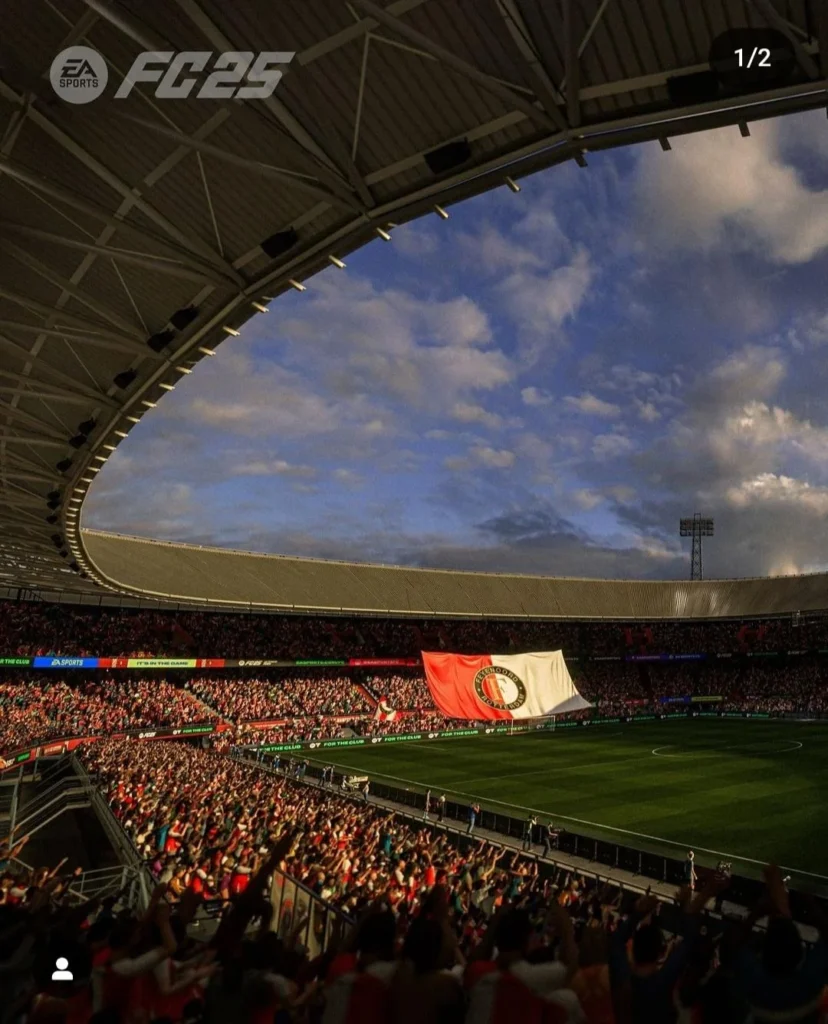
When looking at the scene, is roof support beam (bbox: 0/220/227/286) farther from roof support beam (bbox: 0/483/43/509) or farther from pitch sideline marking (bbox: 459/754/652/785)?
pitch sideline marking (bbox: 459/754/652/785)

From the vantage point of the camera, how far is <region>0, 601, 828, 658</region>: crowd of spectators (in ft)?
149

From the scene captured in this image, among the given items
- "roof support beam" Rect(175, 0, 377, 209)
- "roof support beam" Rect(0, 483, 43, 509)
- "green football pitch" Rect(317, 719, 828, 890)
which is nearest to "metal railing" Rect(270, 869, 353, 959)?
"roof support beam" Rect(175, 0, 377, 209)

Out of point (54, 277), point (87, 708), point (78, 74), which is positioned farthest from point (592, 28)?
point (87, 708)

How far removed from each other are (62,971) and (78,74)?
25.9 ft

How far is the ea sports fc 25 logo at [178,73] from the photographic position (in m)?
6.63

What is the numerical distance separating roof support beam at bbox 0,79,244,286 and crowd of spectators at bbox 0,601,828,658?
129ft

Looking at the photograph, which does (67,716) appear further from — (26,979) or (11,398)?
(26,979)

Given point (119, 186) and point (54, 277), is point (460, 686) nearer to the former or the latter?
point (54, 277)

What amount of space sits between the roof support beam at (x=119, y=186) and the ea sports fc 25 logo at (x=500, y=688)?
50.9ft

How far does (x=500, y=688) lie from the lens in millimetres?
21797

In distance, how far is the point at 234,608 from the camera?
51.9m

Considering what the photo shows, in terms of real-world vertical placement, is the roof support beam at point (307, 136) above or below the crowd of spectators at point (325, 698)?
above

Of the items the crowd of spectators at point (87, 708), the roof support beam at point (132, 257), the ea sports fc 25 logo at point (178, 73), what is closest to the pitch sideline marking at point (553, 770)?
the crowd of spectators at point (87, 708)

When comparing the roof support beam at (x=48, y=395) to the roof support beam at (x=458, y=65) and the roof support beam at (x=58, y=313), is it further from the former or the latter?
the roof support beam at (x=458, y=65)
